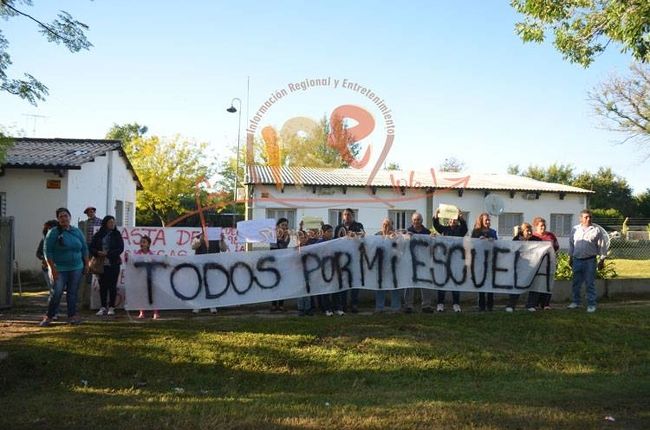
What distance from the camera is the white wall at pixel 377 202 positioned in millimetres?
29156

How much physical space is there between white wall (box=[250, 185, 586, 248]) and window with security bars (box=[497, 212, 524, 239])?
28 cm

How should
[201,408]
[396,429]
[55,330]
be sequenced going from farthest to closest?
[55,330]
[201,408]
[396,429]

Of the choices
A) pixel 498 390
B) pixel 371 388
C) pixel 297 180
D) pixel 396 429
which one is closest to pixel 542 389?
pixel 498 390

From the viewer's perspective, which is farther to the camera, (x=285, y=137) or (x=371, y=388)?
(x=285, y=137)

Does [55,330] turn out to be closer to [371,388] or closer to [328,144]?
[371,388]

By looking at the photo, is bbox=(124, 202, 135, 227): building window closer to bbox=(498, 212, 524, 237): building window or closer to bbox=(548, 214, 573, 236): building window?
bbox=(498, 212, 524, 237): building window

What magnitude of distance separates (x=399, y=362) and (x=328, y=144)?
23.6 metres

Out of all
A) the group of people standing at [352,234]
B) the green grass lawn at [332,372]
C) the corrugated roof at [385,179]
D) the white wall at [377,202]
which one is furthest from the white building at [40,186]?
the white wall at [377,202]

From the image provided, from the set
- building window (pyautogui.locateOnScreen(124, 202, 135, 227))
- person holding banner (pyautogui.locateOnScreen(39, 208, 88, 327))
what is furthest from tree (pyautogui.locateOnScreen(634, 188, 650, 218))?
person holding banner (pyautogui.locateOnScreen(39, 208, 88, 327))

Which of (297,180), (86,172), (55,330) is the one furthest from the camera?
(297,180)

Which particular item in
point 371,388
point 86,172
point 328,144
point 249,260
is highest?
point 328,144

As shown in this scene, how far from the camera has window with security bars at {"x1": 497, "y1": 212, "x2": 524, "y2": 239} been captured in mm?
33094

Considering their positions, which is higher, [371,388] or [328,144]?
[328,144]

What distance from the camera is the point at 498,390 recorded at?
6957 millimetres
